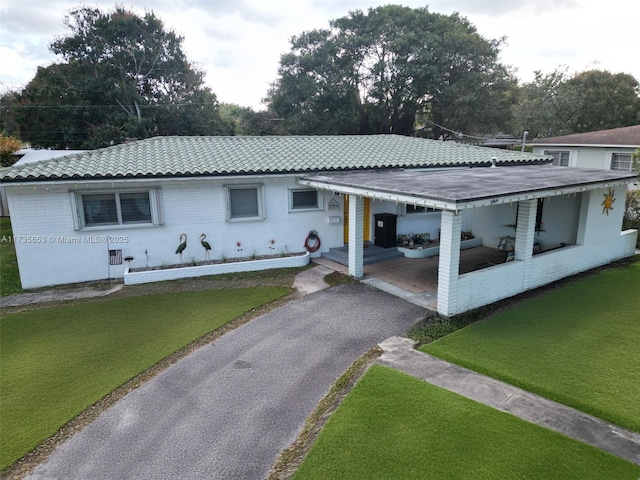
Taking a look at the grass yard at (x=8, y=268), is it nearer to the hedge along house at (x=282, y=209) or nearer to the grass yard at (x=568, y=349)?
the hedge along house at (x=282, y=209)

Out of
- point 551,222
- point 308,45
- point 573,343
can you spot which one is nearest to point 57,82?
point 308,45

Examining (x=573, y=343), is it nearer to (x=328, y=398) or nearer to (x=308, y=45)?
(x=328, y=398)

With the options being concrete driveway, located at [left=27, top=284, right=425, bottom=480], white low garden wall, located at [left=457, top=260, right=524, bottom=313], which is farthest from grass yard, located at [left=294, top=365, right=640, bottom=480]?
white low garden wall, located at [left=457, top=260, right=524, bottom=313]

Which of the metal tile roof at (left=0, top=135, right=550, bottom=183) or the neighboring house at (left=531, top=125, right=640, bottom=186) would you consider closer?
the metal tile roof at (left=0, top=135, right=550, bottom=183)

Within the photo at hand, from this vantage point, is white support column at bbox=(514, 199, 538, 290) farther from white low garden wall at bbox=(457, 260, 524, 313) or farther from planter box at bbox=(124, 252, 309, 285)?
planter box at bbox=(124, 252, 309, 285)

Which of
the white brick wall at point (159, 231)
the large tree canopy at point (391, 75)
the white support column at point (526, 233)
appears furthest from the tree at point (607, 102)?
the white brick wall at point (159, 231)

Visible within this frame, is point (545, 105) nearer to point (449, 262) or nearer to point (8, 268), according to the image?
point (449, 262)
